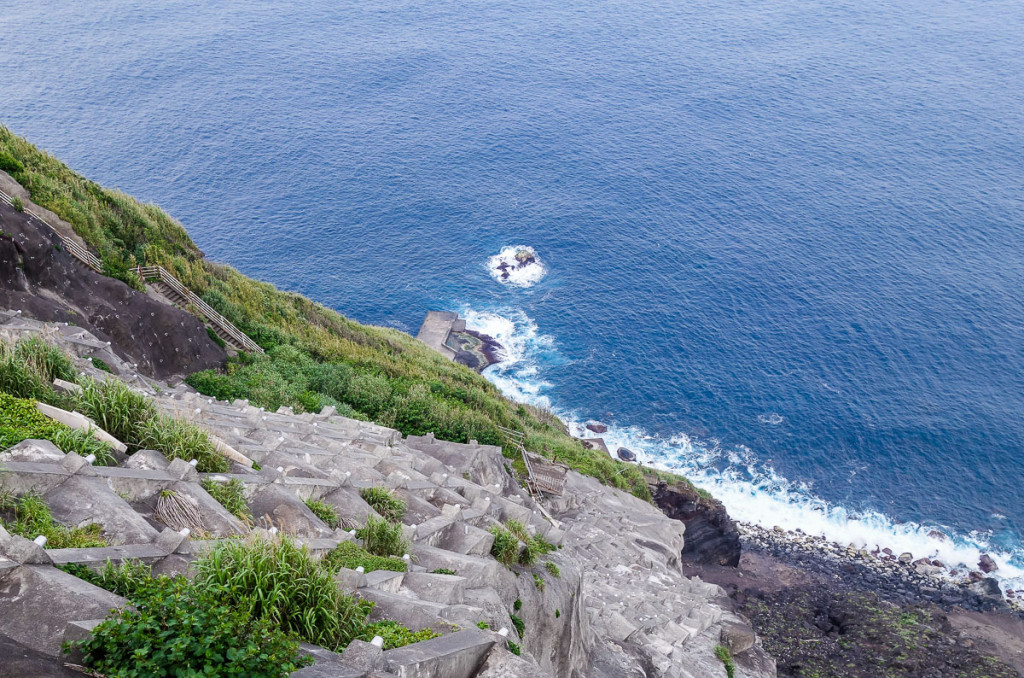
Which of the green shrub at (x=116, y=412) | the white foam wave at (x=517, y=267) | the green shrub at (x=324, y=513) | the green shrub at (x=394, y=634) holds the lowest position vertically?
the white foam wave at (x=517, y=267)

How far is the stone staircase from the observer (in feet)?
39.2

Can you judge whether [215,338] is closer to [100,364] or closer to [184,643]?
[100,364]

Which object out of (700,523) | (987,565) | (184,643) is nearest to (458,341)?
(700,523)

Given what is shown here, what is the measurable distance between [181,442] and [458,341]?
75753 mm

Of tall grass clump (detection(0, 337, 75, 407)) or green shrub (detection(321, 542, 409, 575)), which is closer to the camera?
green shrub (detection(321, 542, 409, 575))

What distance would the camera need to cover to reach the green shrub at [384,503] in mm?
20469

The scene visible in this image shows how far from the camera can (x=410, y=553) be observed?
18328 millimetres

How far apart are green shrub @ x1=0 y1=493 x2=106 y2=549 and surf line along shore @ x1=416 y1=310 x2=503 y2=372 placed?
75.1 m

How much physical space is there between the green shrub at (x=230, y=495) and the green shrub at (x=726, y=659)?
90.8 feet

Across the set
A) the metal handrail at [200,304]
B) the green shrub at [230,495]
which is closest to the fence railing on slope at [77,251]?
the metal handrail at [200,304]

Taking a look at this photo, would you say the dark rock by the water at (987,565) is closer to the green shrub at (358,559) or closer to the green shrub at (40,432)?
the green shrub at (358,559)

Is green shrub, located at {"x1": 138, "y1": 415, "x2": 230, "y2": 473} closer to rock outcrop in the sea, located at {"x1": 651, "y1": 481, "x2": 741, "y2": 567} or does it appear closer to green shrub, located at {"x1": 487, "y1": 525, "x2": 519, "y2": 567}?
green shrub, located at {"x1": 487, "y1": 525, "x2": 519, "y2": 567}

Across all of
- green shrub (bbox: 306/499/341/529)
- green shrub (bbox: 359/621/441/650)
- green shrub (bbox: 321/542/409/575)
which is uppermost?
green shrub (bbox: 359/621/441/650)

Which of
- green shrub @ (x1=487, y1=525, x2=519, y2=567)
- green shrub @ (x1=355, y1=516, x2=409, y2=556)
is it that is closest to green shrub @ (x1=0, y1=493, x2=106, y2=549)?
green shrub @ (x1=355, y1=516, x2=409, y2=556)
